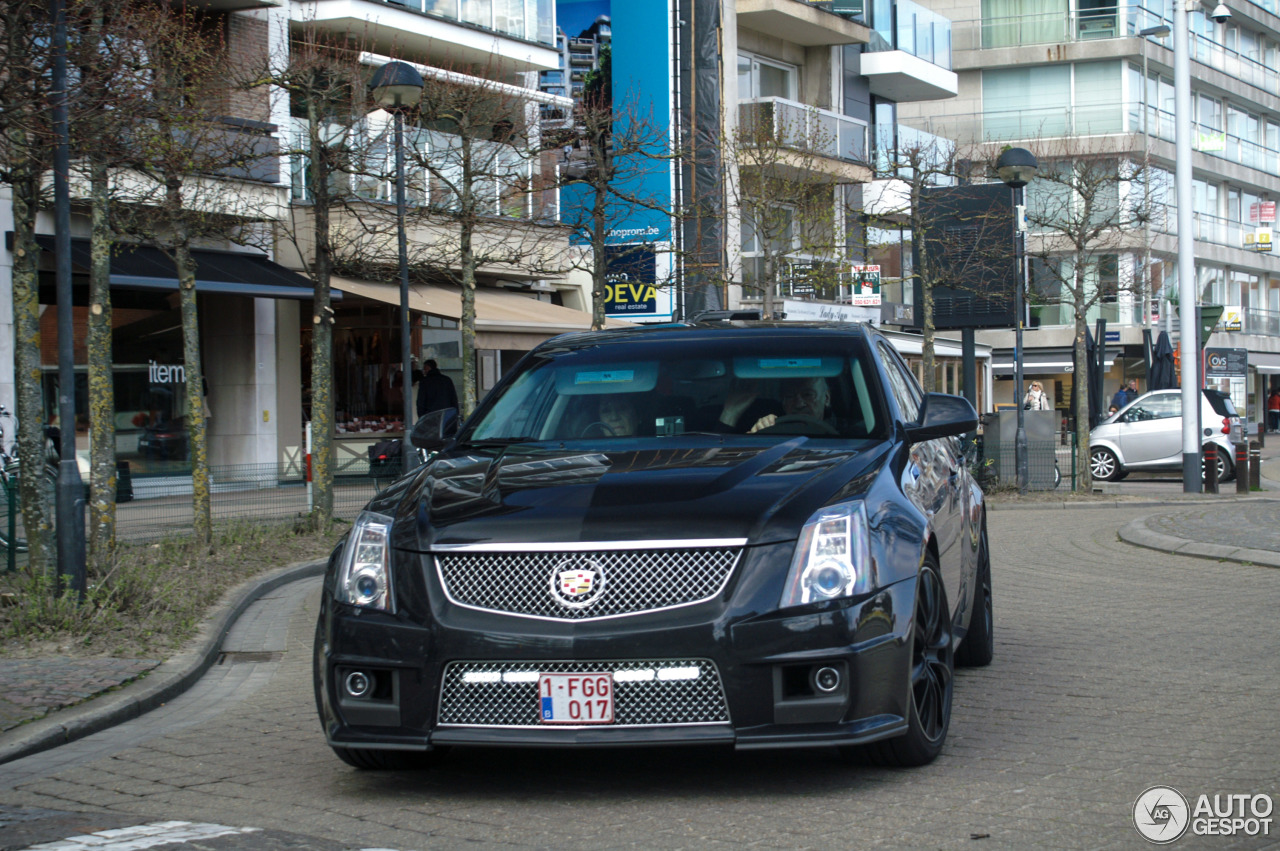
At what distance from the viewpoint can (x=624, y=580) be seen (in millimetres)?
4797

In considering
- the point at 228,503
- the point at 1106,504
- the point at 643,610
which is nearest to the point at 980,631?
the point at 643,610


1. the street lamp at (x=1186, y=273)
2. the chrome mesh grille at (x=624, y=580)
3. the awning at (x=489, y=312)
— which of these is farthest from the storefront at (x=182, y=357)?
the chrome mesh grille at (x=624, y=580)

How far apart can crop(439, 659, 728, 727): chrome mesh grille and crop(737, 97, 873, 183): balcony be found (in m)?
26.0

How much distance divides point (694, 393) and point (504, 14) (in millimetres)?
24788

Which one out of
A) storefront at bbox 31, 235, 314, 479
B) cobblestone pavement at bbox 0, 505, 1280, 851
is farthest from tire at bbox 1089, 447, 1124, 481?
cobblestone pavement at bbox 0, 505, 1280, 851

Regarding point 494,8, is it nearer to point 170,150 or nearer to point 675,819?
point 170,150

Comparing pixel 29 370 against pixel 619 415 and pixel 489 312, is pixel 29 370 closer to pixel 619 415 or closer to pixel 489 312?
pixel 619 415

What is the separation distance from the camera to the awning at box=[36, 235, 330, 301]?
20.7m

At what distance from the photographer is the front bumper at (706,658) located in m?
4.74

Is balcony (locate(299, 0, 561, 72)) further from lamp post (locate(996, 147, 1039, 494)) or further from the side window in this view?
the side window

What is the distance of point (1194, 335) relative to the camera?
22359 mm

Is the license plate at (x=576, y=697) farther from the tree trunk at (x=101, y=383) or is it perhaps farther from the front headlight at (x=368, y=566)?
the tree trunk at (x=101, y=383)

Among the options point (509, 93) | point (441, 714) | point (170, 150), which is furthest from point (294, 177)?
point (441, 714)

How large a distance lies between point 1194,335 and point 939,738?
1845 cm
